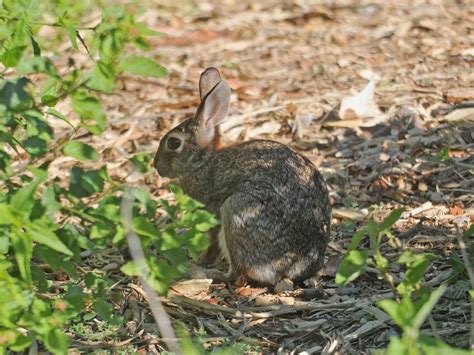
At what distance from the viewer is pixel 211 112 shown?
7.64m

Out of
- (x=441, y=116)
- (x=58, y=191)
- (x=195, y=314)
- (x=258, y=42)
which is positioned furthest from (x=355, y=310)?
(x=258, y=42)

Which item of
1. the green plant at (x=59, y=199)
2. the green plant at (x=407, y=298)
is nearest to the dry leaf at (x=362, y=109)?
the green plant at (x=407, y=298)

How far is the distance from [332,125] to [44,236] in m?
5.02

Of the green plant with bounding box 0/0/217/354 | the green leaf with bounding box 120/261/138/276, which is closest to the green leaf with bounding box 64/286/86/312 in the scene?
the green plant with bounding box 0/0/217/354

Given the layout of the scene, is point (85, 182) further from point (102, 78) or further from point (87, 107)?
point (102, 78)

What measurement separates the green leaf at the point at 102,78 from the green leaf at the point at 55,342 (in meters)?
1.21

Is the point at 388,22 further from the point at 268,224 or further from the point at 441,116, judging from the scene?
the point at 268,224

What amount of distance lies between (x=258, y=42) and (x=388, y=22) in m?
1.66

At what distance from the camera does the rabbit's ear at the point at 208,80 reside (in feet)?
26.0

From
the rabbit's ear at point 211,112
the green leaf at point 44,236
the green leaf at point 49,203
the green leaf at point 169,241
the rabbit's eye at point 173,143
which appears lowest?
the rabbit's eye at point 173,143

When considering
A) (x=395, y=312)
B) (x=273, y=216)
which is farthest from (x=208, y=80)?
(x=395, y=312)

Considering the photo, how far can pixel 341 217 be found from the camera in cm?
751

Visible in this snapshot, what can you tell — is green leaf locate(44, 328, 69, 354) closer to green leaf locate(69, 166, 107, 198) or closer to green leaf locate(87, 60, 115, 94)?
green leaf locate(69, 166, 107, 198)

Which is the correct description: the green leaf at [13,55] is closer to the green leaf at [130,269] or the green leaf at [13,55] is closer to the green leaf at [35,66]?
the green leaf at [35,66]
